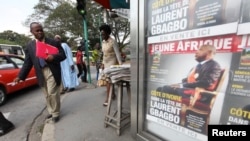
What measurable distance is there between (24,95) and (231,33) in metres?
7.09

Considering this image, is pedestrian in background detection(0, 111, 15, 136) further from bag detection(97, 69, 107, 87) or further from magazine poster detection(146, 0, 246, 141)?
magazine poster detection(146, 0, 246, 141)

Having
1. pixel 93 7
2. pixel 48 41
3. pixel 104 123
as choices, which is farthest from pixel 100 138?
pixel 93 7

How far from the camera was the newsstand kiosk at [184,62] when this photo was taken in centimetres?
157

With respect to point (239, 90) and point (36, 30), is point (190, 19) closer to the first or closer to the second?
point (239, 90)

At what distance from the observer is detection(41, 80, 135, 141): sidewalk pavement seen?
10.7 ft

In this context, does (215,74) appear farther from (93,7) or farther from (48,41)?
(93,7)

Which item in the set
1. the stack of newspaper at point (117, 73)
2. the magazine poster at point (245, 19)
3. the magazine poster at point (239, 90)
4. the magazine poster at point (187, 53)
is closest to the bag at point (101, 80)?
the stack of newspaper at point (117, 73)

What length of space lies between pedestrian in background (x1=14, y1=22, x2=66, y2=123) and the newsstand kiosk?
6.19 ft

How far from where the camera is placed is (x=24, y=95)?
718cm

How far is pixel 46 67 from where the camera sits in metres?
3.87

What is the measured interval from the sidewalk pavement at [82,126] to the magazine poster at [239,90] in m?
1.54

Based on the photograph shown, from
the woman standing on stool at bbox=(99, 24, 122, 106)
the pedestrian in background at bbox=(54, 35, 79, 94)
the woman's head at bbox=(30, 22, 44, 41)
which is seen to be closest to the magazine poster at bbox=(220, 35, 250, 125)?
the woman standing on stool at bbox=(99, 24, 122, 106)

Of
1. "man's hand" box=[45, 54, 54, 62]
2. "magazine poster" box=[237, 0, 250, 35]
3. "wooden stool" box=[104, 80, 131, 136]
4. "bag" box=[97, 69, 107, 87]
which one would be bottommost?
"wooden stool" box=[104, 80, 131, 136]

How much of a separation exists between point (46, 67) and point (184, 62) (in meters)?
2.74
